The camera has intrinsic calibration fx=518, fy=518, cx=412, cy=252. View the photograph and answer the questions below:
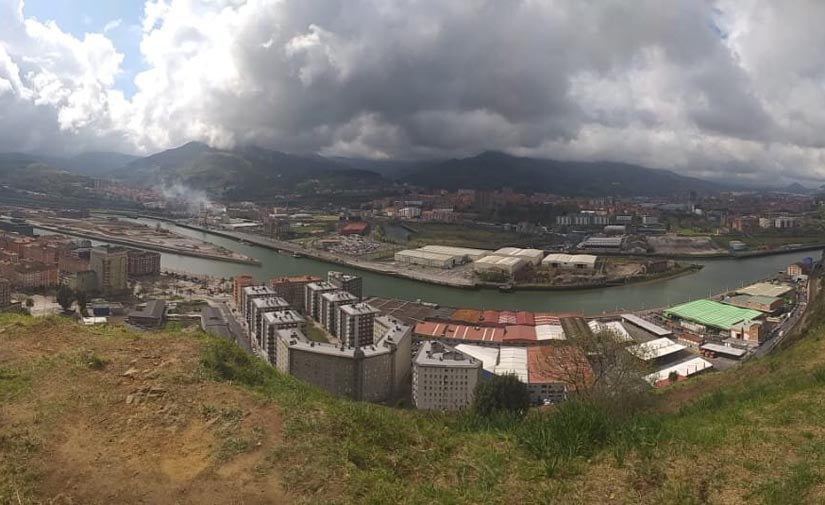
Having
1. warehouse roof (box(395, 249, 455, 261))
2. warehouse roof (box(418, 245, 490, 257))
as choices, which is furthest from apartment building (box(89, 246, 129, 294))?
warehouse roof (box(418, 245, 490, 257))

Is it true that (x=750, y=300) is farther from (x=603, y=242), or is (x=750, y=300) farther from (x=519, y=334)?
(x=603, y=242)

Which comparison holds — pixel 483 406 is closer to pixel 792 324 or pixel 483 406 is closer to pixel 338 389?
pixel 338 389

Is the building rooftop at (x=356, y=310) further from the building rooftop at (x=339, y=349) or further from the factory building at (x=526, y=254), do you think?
the factory building at (x=526, y=254)

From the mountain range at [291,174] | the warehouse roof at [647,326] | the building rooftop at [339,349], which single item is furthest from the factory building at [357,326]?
the mountain range at [291,174]

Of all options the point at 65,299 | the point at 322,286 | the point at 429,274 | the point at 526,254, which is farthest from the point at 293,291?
the point at 526,254

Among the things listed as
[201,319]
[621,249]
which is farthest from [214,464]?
[621,249]

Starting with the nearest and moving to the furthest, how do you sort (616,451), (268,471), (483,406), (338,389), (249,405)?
(268,471), (616,451), (249,405), (483,406), (338,389)
